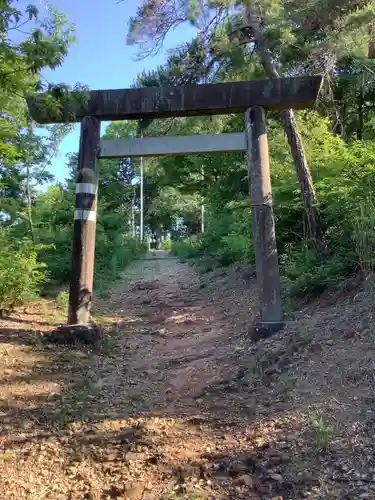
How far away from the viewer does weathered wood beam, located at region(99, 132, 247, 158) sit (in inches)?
262

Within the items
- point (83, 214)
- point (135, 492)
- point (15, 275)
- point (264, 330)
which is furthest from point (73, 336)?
point (135, 492)

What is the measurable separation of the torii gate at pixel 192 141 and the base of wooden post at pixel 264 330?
28 cm

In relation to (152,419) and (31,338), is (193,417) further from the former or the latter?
(31,338)

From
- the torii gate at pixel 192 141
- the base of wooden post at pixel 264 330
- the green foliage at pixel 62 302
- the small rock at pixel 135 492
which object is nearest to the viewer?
the small rock at pixel 135 492

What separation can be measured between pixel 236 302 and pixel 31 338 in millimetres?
4075

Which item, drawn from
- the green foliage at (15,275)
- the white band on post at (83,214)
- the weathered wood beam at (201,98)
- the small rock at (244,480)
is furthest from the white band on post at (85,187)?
the small rock at (244,480)

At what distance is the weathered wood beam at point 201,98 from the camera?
651 cm

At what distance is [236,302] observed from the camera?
354 inches

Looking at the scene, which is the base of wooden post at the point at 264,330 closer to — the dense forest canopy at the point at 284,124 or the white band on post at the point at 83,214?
the dense forest canopy at the point at 284,124

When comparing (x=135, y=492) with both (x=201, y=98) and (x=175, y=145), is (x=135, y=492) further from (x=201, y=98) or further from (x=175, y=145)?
(x=201, y=98)

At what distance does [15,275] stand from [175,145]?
3.40 meters

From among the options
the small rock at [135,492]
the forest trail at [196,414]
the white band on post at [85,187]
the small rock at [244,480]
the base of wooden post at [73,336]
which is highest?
the white band on post at [85,187]

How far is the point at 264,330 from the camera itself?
20.0 feet

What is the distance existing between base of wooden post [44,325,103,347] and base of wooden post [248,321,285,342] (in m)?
2.10
